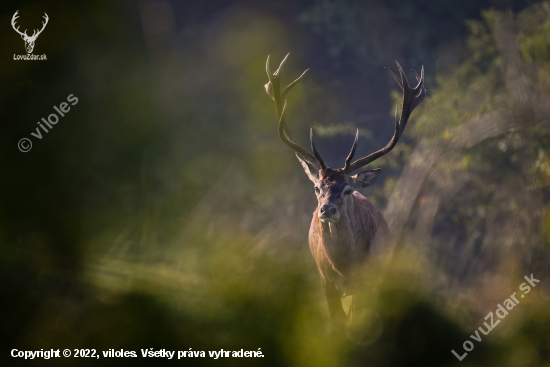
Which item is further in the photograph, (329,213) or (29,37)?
(329,213)

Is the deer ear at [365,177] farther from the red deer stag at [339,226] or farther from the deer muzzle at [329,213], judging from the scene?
the deer muzzle at [329,213]

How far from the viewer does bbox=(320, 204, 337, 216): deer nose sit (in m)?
5.59

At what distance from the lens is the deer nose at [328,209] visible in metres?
5.59

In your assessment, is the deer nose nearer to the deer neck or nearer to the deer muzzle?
the deer muzzle

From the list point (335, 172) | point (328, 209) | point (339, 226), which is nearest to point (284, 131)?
point (335, 172)

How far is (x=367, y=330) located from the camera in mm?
1145

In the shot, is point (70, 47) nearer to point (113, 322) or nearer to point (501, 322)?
point (113, 322)

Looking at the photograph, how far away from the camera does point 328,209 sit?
561 cm

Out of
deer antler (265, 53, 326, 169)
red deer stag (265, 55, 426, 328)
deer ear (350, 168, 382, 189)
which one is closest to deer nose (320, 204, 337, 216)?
red deer stag (265, 55, 426, 328)

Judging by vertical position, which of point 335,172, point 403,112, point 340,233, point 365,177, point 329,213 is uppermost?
point 403,112

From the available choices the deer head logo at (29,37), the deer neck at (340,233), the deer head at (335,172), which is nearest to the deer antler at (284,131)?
the deer head at (335,172)

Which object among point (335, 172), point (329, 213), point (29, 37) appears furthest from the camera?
point (335, 172)

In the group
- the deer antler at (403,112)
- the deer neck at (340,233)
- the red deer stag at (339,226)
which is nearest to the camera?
the red deer stag at (339,226)

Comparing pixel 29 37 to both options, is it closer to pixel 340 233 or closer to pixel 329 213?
pixel 329 213
